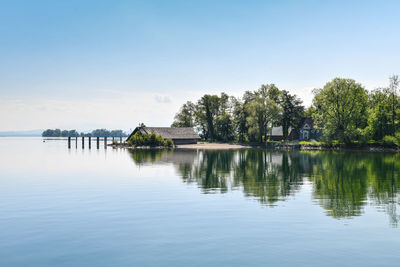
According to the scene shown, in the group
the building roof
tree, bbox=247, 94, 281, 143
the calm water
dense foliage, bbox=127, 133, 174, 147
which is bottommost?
the calm water

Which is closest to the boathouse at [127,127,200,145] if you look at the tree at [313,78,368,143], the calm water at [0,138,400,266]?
the tree at [313,78,368,143]

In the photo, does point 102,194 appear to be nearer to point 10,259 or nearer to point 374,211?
point 10,259

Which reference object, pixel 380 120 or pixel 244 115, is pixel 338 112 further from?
pixel 244 115

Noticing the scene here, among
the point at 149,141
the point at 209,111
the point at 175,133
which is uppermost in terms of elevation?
the point at 209,111

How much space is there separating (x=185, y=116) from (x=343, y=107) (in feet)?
230

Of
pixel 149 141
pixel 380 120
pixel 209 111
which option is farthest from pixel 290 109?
pixel 149 141

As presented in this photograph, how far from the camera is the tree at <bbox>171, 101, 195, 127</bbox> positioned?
131875 mm

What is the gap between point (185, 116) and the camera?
5217 inches

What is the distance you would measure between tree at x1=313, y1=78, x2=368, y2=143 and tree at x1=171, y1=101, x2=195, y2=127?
65.3 meters

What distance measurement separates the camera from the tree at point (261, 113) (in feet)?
285

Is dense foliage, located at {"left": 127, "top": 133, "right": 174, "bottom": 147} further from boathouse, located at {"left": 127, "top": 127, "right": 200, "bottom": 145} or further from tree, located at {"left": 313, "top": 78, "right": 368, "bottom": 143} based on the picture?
tree, located at {"left": 313, "top": 78, "right": 368, "bottom": 143}

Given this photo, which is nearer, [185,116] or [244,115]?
[244,115]

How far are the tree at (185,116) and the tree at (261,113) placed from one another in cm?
4677

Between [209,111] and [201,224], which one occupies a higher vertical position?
[209,111]
